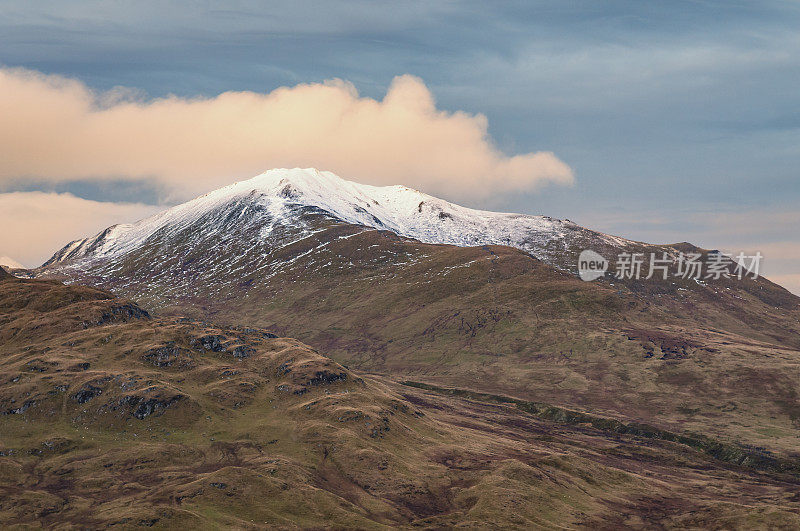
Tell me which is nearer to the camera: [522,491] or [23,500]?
[23,500]

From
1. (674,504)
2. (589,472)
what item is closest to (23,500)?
(589,472)

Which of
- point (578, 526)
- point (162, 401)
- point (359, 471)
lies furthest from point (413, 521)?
point (162, 401)

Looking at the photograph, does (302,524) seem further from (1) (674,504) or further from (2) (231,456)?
(1) (674,504)

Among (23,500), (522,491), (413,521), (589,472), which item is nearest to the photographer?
(23,500)

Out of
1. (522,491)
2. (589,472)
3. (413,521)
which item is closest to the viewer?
(413,521)

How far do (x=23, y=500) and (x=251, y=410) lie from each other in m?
71.1

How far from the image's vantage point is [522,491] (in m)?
166

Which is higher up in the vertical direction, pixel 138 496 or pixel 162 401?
pixel 162 401

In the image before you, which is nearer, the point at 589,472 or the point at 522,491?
the point at 522,491

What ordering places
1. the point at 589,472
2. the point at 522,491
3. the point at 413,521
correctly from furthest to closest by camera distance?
1. the point at 589,472
2. the point at 522,491
3. the point at 413,521

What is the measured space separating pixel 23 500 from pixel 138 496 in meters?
22.9

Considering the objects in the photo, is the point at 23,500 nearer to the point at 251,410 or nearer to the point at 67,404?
the point at 67,404

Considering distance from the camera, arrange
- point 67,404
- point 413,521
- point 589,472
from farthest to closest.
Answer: point 589,472, point 67,404, point 413,521

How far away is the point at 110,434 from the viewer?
173 meters
